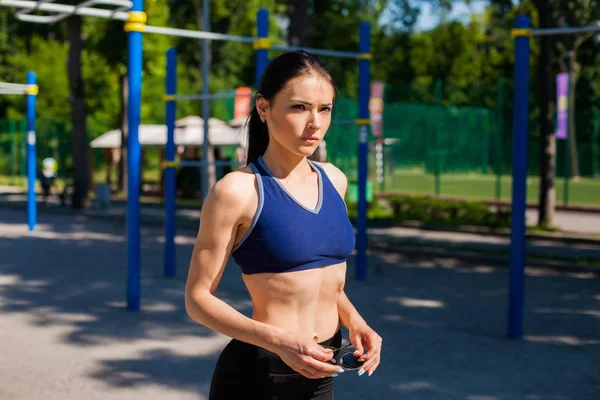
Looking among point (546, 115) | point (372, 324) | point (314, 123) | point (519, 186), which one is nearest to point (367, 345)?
point (314, 123)

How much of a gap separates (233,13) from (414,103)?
17082mm

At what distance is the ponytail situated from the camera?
104 inches

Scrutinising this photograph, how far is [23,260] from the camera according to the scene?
1162 cm

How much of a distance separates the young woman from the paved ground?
2974mm

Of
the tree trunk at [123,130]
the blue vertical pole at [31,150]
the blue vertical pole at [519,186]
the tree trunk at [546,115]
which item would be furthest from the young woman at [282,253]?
the tree trunk at [123,130]

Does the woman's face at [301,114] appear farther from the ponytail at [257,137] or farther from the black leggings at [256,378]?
the black leggings at [256,378]

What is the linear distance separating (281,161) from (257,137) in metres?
0.19

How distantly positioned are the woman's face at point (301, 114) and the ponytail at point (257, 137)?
9.3 inches

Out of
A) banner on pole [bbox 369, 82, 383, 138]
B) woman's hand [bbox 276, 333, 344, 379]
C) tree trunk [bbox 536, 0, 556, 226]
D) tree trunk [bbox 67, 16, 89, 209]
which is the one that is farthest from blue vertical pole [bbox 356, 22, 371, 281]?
banner on pole [bbox 369, 82, 383, 138]

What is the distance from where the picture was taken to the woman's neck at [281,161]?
8.16 ft

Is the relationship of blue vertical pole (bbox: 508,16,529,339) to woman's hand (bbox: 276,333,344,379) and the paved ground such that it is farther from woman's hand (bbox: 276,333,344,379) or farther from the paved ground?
woman's hand (bbox: 276,333,344,379)

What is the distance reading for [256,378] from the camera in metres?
2.48

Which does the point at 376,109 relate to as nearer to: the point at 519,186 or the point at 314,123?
the point at 519,186

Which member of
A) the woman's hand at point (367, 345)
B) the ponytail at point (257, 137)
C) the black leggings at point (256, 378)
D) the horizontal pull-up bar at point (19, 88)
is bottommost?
the black leggings at point (256, 378)
